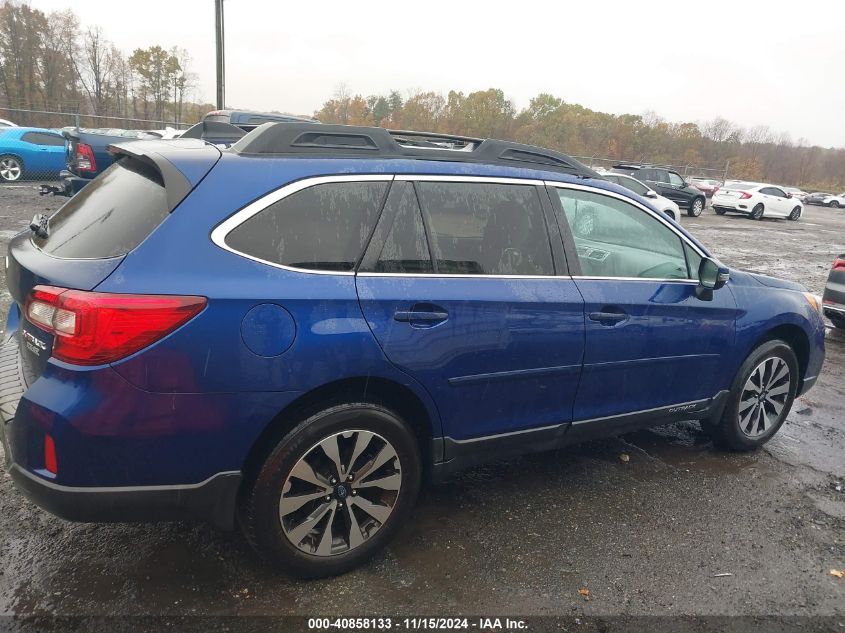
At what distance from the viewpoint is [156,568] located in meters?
2.58

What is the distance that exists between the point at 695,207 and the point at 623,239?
72.5ft

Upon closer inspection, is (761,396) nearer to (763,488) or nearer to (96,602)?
(763,488)

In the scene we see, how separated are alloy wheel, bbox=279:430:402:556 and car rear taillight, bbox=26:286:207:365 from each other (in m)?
0.74

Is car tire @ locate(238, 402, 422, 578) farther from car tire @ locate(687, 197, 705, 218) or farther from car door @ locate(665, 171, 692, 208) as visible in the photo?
car tire @ locate(687, 197, 705, 218)

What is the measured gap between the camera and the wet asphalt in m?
2.47

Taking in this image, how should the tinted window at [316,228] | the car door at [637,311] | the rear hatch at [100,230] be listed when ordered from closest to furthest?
the rear hatch at [100,230] → the tinted window at [316,228] → the car door at [637,311]

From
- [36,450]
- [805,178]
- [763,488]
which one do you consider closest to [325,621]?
[36,450]

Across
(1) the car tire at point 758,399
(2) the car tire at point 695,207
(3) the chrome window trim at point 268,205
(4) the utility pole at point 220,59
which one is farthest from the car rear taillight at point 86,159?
(2) the car tire at point 695,207

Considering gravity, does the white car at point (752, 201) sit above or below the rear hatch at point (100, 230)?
below

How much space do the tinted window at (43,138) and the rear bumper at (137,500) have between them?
16.4 m

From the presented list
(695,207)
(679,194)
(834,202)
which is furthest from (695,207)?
(834,202)

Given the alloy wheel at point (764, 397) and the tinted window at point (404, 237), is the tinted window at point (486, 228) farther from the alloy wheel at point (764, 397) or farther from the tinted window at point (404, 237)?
the alloy wheel at point (764, 397)

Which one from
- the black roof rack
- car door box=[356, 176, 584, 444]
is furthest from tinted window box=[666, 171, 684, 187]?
car door box=[356, 176, 584, 444]

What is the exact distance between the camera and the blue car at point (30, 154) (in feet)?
50.1
